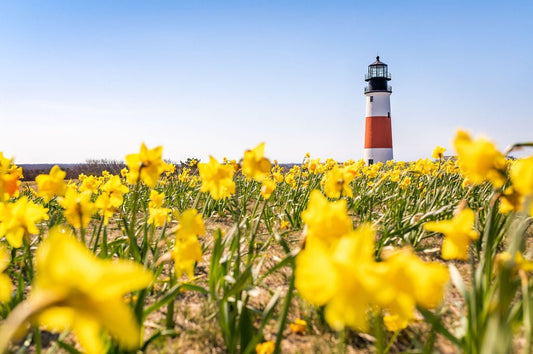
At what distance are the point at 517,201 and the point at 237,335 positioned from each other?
4.18ft

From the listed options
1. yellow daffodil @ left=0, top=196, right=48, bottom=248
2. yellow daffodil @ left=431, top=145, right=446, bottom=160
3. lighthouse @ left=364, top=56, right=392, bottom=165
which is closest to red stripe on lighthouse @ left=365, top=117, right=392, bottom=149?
lighthouse @ left=364, top=56, right=392, bottom=165

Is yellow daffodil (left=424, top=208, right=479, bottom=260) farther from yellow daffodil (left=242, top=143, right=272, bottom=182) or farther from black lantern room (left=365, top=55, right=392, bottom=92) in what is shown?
A: black lantern room (left=365, top=55, right=392, bottom=92)

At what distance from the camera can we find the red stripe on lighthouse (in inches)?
955

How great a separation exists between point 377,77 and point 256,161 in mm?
27506

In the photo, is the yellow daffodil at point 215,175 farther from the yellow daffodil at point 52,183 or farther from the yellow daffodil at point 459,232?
the yellow daffodil at point 459,232

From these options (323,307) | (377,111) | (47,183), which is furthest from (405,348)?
(377,111)

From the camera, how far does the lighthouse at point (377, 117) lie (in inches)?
949

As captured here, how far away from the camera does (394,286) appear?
2.40 ft

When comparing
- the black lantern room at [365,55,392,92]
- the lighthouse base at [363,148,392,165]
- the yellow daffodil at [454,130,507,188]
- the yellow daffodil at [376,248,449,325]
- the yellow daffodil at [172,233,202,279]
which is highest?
the black lantern room at [365,55,392,92]

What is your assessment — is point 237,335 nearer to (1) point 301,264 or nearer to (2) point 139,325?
(2) point 139,325

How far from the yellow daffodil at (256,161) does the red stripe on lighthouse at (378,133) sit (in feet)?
77.1

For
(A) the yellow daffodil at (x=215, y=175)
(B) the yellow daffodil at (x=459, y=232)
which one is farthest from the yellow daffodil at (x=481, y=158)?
(A) the yellow daffodil at (x=215, y=175)

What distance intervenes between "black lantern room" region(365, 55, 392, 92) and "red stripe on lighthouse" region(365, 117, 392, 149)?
8.63 feet

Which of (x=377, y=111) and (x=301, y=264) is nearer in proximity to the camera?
(x=301, y=264)
